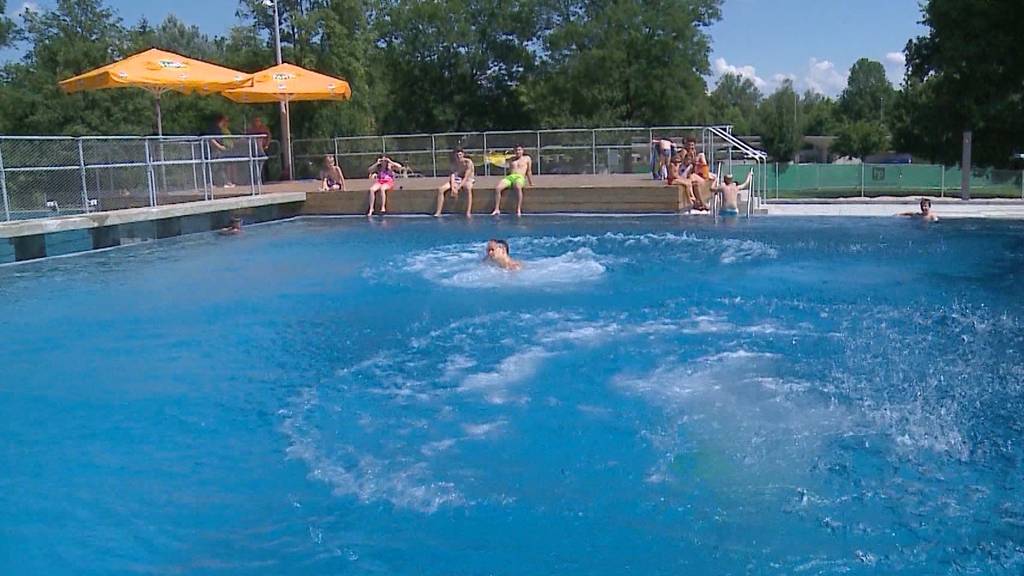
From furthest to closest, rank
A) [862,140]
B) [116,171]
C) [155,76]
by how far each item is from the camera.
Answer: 1. [862,140]
2. [155,76]
3. [116,171]

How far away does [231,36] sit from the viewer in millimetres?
45500

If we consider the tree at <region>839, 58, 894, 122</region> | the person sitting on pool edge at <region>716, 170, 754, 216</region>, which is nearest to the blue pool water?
the person sitting on pool edge at <region>716, 170, 754, 216</region>

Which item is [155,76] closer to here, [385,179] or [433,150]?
[385,179]

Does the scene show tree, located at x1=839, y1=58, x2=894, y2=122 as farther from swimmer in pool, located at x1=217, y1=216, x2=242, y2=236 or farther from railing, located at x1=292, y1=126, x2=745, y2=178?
swimmer in pool, located at x1=217, y1=216, x2=242, y2=236

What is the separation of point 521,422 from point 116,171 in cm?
1268

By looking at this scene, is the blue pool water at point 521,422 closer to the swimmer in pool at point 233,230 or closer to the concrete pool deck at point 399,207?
the concrete pool deck at point 399,207

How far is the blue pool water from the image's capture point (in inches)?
206

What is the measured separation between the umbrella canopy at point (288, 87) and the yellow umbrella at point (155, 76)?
99 cm

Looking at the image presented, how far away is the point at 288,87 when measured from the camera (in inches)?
845

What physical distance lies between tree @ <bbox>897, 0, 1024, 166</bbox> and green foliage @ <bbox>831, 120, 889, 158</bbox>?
152 ft

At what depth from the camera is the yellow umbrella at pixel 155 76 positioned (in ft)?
59.3

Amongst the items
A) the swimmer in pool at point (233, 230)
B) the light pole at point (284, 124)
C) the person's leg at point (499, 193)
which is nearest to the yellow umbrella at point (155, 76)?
the swimmer in pool at point (233, 230)

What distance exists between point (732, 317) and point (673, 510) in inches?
207

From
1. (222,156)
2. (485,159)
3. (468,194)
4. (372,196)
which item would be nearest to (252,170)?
(222,156)
